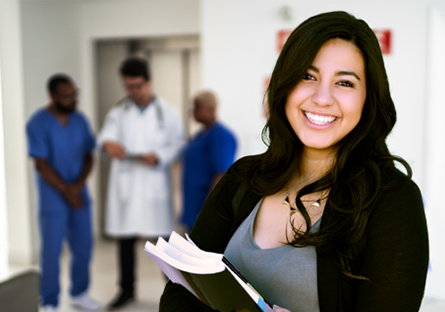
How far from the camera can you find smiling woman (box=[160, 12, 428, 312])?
0.75 meters

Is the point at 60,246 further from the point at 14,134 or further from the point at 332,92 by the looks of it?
the point at 332,92

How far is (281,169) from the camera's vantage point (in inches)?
39.1

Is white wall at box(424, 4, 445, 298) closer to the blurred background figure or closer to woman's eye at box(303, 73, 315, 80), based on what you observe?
the blurred background figure

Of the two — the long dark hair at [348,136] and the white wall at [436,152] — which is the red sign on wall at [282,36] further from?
the long dark hair at [348,136]

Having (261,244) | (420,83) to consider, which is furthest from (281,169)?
(420,83)

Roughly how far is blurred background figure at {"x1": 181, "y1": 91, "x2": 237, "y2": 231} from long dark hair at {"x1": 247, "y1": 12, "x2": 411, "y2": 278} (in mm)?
1719

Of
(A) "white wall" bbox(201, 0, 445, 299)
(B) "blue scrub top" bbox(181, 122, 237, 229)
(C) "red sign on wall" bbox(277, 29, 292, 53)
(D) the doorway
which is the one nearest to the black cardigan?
(B) "blue scrub top" bbox(181, 122, 237, 229)

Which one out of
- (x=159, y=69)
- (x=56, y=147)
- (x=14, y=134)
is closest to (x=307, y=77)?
(x=56, y=147)

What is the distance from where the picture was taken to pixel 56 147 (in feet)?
9.13

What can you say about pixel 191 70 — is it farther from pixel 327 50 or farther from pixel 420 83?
pixel 327 50

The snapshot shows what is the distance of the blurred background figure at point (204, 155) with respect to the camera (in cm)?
266

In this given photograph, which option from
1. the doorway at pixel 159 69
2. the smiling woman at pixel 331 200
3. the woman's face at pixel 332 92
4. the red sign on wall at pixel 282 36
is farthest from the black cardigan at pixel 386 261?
the doorway at pixel 159 69

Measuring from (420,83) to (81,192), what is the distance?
2.38 m

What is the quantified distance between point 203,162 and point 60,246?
3.72 feet
